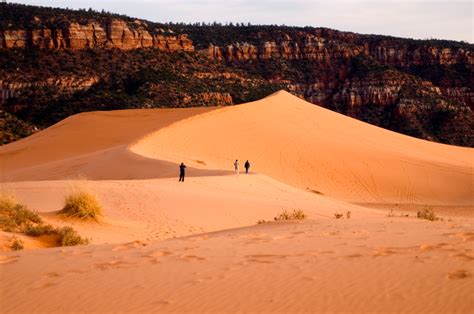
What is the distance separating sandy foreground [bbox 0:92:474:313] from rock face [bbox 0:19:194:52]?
24408 mm

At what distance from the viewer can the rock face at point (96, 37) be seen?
64812mm

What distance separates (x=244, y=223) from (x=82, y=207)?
4.14 m

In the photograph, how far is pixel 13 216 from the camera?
1238cm

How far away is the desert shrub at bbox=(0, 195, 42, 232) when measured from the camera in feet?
38.0

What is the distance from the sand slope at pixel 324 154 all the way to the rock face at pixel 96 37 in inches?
1153

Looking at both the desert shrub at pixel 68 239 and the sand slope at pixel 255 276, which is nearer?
the sand slope at pixel 255 276

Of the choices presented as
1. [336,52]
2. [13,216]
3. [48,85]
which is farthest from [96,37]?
[13,216]

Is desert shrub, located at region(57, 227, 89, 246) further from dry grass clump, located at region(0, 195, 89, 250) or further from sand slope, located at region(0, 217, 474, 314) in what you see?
sand slope, located at region(0, 217, 474, 314)

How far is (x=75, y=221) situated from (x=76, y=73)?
49481 mm

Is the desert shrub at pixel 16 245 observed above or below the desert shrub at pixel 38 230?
above

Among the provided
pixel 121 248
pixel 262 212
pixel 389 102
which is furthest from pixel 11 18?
pixel 121 248

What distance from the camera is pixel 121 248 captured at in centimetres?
902

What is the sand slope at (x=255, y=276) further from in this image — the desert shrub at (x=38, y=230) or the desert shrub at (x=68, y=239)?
the desert shrub at (x=38, y=230)

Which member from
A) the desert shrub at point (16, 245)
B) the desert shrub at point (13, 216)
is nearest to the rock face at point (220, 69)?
the desert shrub at point (13, 216)
